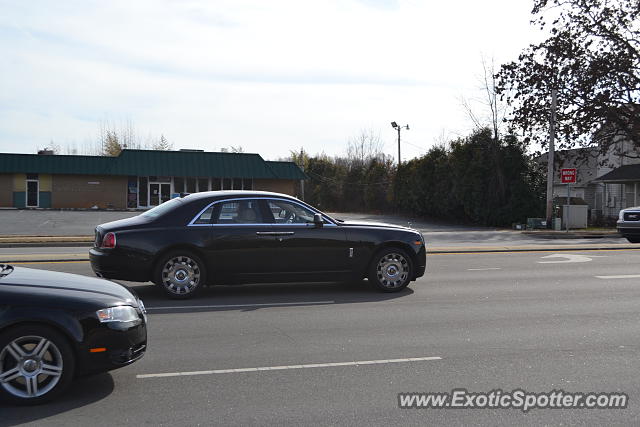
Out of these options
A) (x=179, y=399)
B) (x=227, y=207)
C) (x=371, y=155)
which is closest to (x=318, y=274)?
(x=227, y=207)

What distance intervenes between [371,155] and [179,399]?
7317cm

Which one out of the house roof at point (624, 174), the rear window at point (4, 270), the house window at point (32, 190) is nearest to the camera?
the rear window at point (4, 270)

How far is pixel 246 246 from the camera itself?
980 centimetres

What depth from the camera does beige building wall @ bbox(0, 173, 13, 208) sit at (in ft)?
151

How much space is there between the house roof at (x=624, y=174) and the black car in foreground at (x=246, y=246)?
34.3 m

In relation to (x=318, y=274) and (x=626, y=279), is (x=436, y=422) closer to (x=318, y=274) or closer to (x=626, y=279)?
(x=318, y=274)

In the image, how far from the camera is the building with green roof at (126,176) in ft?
152

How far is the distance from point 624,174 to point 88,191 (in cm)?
3779

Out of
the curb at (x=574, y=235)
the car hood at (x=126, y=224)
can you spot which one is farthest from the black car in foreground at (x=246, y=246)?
the curb at (x=574, y=235)

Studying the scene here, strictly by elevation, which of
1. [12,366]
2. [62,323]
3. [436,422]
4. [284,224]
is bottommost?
[436,422]

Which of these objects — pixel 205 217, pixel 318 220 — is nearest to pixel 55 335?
pixel 205 217

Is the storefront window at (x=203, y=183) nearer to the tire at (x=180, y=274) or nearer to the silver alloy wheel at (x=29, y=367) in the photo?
the tire at (x=180, y=274)

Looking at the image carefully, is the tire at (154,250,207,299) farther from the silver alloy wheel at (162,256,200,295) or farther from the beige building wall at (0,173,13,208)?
the beige building wall at (0,173,13,208)

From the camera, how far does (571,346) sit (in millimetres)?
6977
